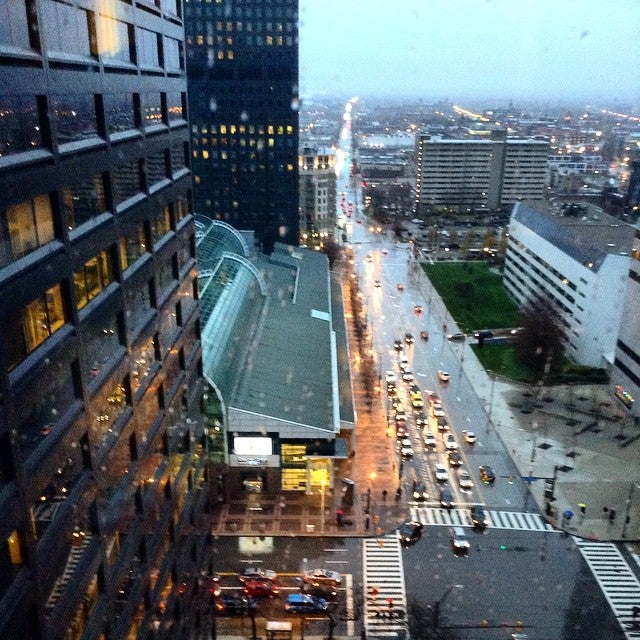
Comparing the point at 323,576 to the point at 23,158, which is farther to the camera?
the point at 323,576

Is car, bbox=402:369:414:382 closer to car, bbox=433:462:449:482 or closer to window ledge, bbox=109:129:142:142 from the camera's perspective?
car, bbox=433:462:449:482

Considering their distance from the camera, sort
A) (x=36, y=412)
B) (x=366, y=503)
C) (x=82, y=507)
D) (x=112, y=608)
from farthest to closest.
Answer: (x=366, y=503), (x=112, y=608), (x=82, y=507), (x=36, y=412)

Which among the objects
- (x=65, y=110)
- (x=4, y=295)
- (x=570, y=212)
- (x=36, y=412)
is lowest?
(x=570, y=212)

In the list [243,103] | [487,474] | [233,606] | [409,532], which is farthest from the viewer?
[243,103]

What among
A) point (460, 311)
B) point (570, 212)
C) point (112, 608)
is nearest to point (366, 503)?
point (112, 608)

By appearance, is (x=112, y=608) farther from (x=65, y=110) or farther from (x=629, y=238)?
(x=629, y=238)

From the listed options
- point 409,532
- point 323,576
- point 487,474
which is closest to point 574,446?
point 487,474

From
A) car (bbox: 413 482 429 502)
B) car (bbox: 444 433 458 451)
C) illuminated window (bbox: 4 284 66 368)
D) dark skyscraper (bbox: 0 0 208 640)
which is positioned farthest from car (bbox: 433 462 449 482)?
illuminated window (bbox: 4 284 66 368)

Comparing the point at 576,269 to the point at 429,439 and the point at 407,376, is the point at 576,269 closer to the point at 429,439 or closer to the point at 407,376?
the point at 407,376
